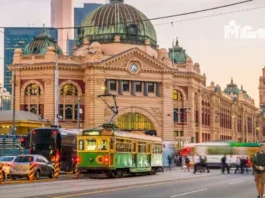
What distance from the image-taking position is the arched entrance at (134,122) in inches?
3837

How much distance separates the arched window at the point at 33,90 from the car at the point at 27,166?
56.7 m

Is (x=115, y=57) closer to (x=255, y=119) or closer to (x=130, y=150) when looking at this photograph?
(x=130, y=150)

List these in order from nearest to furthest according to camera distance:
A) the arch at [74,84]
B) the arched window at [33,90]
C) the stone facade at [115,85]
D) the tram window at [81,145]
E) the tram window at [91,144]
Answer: the tram window at [91,144] < the tram window at [81,145] < the stone facade at [115,85] < the arch at [74,84] < the arched window at [33,90]

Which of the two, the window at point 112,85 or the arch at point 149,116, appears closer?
the window at point 112,85

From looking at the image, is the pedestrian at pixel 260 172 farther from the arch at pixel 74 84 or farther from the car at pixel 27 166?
the arch at pixel 74 84

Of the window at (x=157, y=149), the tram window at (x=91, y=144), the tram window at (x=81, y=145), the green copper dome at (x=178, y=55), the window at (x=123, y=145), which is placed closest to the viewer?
the tram window at (x=91, y=144)

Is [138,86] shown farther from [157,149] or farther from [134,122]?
[157,149]

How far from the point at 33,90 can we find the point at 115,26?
17.2 meters

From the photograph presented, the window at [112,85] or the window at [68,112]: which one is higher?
the window at [112,85]

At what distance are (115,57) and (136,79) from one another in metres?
4.88

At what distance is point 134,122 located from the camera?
98312mm

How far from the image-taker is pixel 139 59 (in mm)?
98062

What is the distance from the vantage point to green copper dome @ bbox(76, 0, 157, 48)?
104625mm

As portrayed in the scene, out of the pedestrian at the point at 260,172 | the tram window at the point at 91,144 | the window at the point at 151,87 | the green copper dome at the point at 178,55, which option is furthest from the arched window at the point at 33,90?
the pedestrian at the point at 260,172
